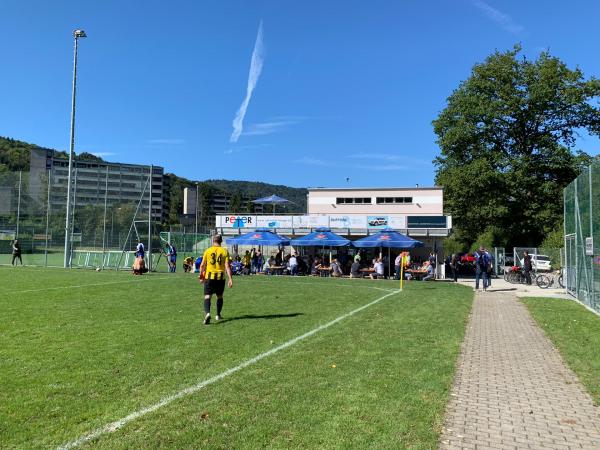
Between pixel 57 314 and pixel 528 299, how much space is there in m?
14.5

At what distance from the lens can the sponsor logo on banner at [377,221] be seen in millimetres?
33875

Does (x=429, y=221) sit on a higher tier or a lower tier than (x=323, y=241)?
higher

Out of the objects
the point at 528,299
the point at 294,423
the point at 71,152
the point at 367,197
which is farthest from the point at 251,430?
the point at 367,197

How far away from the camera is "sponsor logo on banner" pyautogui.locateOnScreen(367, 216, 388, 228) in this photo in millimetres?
33875

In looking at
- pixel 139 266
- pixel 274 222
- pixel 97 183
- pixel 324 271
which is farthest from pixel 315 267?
pixel 97 183

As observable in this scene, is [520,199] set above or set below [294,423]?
above

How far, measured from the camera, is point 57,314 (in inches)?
422

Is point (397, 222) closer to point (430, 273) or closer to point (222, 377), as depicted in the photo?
point (430, 273)

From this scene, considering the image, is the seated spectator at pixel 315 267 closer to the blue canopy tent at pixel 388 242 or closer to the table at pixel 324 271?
the table at pixel 324 271

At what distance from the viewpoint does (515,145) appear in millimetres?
46125

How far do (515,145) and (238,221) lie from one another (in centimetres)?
2692

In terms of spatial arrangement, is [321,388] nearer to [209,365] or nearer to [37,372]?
[209,365]

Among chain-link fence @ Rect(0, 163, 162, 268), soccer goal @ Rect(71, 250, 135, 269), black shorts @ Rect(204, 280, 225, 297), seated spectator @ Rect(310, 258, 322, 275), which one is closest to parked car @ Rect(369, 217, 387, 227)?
seated spectator @ Rect(310, 258, 322, 275)

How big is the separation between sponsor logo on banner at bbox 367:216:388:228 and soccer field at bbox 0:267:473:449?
72.2ft
